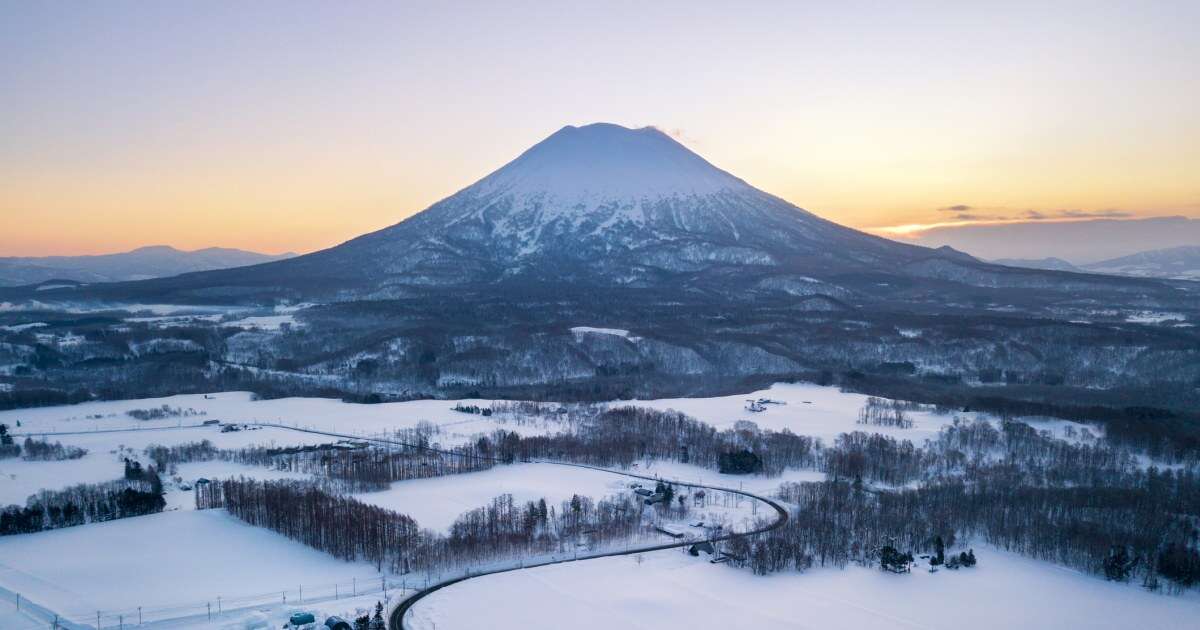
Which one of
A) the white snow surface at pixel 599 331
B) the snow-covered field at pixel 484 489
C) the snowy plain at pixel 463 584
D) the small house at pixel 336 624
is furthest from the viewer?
the white snow surface at pixel 599 331

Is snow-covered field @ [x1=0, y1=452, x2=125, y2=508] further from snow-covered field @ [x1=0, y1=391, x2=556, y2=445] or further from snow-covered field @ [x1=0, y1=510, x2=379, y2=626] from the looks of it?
snow-covered field @ [x1=0, y1=391, x2=556, y2=445]

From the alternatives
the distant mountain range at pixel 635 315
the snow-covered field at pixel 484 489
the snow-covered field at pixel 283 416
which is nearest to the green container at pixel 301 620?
the snow-covered field at pixel 484 489

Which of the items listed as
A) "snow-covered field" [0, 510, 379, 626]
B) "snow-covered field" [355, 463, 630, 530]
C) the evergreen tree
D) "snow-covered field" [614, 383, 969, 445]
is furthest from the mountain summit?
"snow-covered field" [0, 510, 379, 626]

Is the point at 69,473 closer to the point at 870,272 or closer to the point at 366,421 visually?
the point at 366,421

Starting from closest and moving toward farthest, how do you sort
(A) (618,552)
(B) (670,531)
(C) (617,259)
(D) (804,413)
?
(A) (618,552) → (B) (670,531) → (D) (804,413) → (C) (617,259)

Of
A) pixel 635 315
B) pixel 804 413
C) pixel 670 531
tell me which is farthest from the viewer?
pixel 635 315

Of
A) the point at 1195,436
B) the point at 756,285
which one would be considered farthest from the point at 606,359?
the point at 1195,436

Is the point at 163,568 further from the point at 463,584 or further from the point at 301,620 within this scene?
the point at 463,584

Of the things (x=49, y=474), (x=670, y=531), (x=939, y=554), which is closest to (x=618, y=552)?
(x=670, y=531)

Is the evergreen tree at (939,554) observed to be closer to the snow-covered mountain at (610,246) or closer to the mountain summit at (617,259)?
the mountain summit at (617,259)
